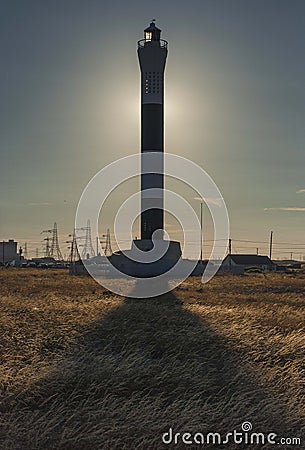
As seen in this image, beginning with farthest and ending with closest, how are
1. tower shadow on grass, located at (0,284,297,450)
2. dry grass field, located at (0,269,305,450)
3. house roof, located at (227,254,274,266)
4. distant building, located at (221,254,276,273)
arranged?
house roof, located at (227,254,274,266) < distant building, located at (221,254,276,273) < dry grass field, located at (0,269,305,450) < tower shadow on grass, located at (0,284,297,450)

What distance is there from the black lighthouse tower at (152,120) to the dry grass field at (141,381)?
124 ft

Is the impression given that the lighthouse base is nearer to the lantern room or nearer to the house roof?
the lantern room

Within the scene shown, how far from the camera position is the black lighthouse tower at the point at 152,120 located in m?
56.9

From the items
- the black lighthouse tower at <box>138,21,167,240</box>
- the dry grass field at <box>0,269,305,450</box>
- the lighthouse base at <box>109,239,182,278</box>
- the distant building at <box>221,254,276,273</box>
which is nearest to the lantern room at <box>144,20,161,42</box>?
the black lighthouse tower at <box>138,21,167,240</box>

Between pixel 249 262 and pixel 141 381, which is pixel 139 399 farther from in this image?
pixel 249 262

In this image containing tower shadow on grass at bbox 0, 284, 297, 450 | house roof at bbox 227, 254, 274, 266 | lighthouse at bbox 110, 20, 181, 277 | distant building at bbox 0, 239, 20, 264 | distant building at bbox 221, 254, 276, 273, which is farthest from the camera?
distant building at bbox 0, 239, 20, 264

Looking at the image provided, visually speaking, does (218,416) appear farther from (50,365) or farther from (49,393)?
(50,365)

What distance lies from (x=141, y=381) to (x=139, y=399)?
872mm

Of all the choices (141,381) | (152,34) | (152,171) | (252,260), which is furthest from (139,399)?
(252,260)

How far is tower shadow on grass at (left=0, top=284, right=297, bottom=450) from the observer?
8750 millimetres

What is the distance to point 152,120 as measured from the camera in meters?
57.2

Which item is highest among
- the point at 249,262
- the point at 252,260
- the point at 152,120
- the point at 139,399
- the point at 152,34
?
the point at 152,34

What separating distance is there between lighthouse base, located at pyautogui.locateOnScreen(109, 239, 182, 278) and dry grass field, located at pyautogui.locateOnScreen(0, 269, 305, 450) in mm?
37612

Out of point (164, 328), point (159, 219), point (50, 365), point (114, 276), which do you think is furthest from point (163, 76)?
point (50, 365)
